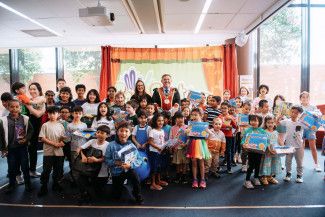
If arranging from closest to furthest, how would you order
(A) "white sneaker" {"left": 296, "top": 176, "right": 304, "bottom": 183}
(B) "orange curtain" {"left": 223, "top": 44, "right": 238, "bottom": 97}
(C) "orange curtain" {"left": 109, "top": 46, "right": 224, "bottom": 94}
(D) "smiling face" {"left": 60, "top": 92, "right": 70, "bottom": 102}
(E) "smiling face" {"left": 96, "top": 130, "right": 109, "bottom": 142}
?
(E) "smiling face" {"left": 96, "top": 130, "right": 109, "bottom": 142}
(A) "white sneaker" {"left": 296, "top": 176, "right": 304, "bottom": 183}
(D) "smiling face" {"left": 60, "top": 92, "right": 70, "bottom": 102}
(B) "orange curtain" {"left": 223, "top": 44, "right": 238, "bottom": 97}
(C) "orange curtain" {"left": 109, "top": 46, "right": 224, "bottom": 94}

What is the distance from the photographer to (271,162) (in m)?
3.74

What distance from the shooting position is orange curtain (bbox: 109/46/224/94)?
6.72 m

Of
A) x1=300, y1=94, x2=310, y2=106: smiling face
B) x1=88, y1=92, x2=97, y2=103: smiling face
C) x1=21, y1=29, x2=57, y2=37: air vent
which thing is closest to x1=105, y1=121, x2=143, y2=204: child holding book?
x1=88, y1=92, x2=97, y2=103: smiling face

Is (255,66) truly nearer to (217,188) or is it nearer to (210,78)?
(210,78)

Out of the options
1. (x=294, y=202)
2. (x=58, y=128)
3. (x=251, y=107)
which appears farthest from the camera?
(x=251, y=107)

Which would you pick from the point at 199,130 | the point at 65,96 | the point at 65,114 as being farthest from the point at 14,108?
the point at 199,130

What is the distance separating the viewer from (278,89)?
22.5 ft

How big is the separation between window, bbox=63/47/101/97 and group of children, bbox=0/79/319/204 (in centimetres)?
306

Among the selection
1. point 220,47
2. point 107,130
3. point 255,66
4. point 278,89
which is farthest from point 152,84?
point 107,130

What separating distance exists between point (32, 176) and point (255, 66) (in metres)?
5.60

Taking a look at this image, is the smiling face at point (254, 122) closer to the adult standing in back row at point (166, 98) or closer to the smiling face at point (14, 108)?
the adult standing in back row at point (166, 98)

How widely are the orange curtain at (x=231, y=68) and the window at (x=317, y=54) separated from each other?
1.87 meters

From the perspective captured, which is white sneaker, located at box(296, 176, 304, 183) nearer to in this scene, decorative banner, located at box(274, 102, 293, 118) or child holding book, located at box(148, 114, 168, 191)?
decorative banner, located at box(274, 102, 293, 118)

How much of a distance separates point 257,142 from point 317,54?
4.34 m
